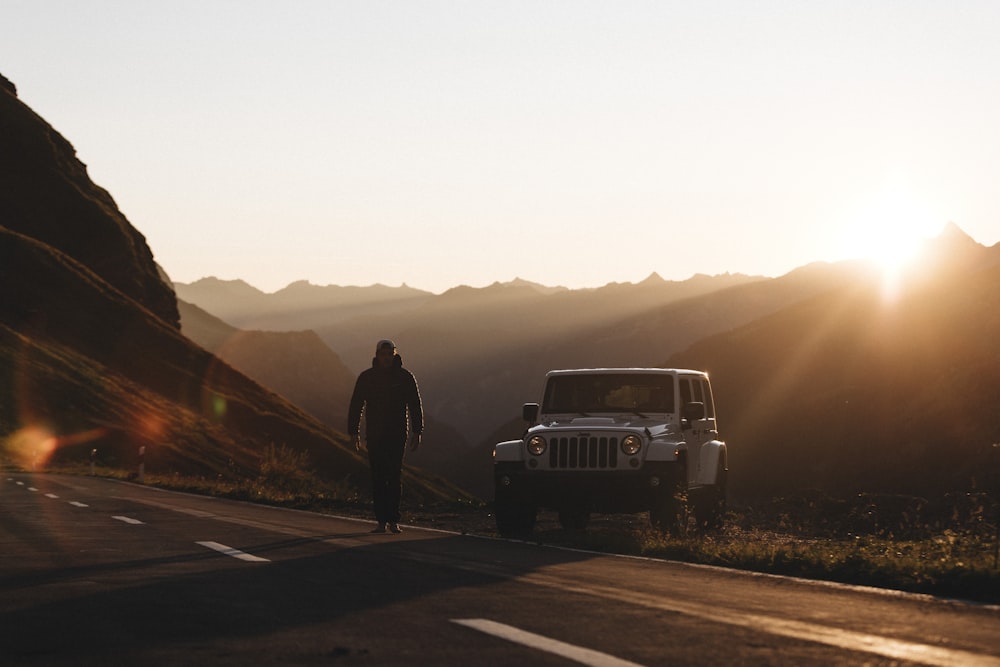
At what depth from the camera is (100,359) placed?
111m

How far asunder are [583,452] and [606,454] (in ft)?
0.96

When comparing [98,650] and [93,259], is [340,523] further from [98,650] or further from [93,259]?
[93,259]

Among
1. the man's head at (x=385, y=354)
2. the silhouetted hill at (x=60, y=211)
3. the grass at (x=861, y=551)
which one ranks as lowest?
the grass at (x=861, y=551)

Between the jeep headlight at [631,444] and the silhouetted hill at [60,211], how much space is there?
391 feet

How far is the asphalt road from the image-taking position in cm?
639

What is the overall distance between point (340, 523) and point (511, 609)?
966cm

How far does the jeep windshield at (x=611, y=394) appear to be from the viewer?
57.9 feet

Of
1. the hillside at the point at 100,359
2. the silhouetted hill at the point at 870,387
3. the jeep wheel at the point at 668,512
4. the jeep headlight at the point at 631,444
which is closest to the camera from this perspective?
the jeep wheel at the point at 668,512

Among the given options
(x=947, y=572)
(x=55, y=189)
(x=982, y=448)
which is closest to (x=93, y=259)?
(x=55, y=189)

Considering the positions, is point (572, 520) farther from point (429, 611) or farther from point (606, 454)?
point (429, 611)

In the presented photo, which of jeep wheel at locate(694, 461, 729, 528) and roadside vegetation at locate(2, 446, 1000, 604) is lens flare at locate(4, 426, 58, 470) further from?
jeep wheel at locate(694, 461, 729, 528)

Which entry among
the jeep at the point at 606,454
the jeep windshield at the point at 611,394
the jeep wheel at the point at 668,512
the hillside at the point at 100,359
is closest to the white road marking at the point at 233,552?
the jeep at the point at 606,454

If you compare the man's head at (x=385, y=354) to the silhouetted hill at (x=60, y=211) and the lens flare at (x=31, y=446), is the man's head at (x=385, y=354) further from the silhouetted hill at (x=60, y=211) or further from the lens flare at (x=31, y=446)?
the silhouetted hill at (x=60, y=211)

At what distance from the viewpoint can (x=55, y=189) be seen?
5182 inches
